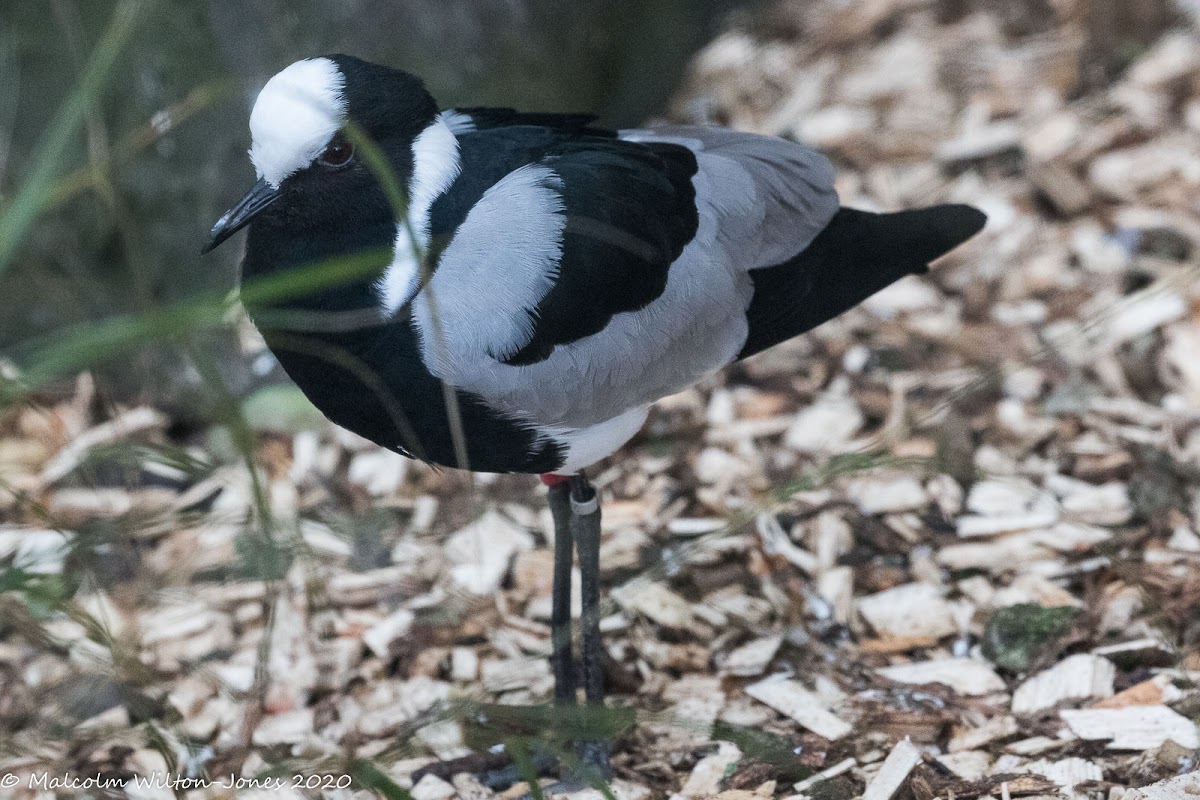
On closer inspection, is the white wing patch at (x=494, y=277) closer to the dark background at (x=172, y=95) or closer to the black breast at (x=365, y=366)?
the black breast at (x=365, y=366)

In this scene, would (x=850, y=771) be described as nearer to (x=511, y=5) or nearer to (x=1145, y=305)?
(x=1145, y=305)

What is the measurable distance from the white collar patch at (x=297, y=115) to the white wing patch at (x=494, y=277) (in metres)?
0.31

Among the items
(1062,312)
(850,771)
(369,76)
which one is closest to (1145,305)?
(1062,312)

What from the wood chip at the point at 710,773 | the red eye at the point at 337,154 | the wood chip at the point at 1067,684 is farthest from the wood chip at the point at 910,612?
the red eye at the point at 337,154

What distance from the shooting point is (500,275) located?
2.37 m

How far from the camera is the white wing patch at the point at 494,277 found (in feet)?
7.64

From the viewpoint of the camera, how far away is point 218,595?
3238 millimetres

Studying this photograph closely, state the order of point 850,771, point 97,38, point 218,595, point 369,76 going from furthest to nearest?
point 97,38, point 218,595, point 850,771, point 369,76

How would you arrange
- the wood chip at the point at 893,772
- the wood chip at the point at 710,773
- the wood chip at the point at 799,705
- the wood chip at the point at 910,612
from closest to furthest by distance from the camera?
the wood chip at the point at 893,772, the wood chip at the point at 710,773, the wood chip at the point at 799,705, the wood chip at the point at 910,612

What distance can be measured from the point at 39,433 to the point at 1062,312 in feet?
10.4

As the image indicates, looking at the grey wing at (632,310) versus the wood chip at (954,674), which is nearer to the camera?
the grey wing at (632,310)

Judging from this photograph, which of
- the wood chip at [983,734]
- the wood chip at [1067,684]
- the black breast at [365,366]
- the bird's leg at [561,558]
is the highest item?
the black breast at [365,366]

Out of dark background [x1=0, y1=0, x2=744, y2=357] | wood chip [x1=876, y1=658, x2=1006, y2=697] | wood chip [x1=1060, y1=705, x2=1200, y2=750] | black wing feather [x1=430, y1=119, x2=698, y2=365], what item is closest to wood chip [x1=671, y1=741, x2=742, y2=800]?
wood chip [x1=876, y1=658, x2=1006, y2=697]

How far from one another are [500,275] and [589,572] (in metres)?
0.80
